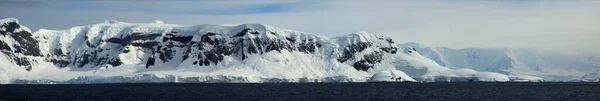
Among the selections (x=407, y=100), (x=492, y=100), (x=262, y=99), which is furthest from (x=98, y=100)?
(x=492, y=100)

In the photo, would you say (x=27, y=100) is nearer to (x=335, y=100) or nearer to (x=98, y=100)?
(x=98, y=100)

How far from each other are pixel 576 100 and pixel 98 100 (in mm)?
112113

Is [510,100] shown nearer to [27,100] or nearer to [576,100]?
[576,100]

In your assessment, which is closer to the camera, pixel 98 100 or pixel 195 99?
pixel 98 100

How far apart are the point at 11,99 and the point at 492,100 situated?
11561 centimetres

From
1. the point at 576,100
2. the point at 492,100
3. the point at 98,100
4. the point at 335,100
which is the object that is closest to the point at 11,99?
the point at 98,100

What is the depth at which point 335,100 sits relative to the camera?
17825 centimetres

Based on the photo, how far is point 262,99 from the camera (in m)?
Answer: 180

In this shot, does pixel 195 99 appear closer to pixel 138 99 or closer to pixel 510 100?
pixel 138 99

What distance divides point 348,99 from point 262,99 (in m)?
21.4

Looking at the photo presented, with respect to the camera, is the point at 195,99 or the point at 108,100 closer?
the point at 108,100

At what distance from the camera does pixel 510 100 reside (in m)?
180

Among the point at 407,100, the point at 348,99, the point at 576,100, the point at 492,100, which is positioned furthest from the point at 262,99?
the point at 576,100

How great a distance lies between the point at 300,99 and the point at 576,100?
65459mm
